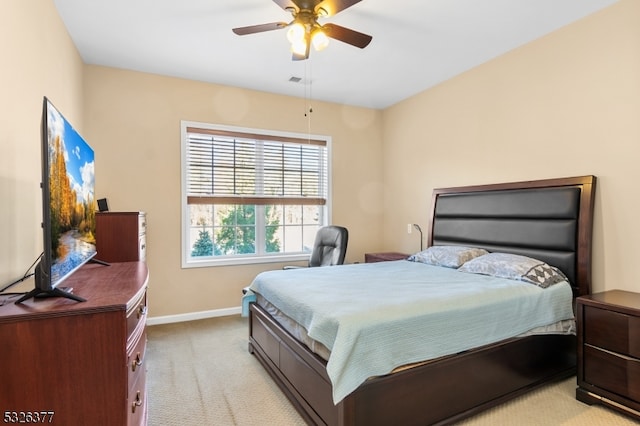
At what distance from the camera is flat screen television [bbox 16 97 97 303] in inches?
47.6

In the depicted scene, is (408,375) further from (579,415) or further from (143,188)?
(143,188)

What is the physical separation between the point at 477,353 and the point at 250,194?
3.11 m

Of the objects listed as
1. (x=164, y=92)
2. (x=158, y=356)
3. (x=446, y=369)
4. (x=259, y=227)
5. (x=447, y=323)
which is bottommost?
(x=158, y=356)

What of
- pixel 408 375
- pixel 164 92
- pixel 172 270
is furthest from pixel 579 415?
pixel 164 92

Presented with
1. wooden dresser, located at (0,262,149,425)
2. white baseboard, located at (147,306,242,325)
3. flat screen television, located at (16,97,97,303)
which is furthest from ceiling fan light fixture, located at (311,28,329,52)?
white baseboard, located at (147,306,242,325)

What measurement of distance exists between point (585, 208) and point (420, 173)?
197 cm

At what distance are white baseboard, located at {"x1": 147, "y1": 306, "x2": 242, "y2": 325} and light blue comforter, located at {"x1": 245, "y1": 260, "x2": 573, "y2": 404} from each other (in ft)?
5.03

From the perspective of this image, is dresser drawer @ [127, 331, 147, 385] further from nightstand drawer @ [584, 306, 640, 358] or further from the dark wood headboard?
the dark wood headboard

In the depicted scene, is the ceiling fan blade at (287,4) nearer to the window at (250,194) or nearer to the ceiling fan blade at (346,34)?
the ceiling fan blade at (346,34)

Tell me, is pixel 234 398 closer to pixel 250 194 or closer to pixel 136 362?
pixel 136 362

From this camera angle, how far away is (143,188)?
364cm

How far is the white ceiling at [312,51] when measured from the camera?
250 centimetres

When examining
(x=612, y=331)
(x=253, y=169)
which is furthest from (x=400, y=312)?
(x=253, y=169)

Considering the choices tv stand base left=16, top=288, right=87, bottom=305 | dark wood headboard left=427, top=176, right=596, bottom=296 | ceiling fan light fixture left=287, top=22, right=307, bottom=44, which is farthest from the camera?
dark wood headboard left=427, top=176, right=596, bottom=296
